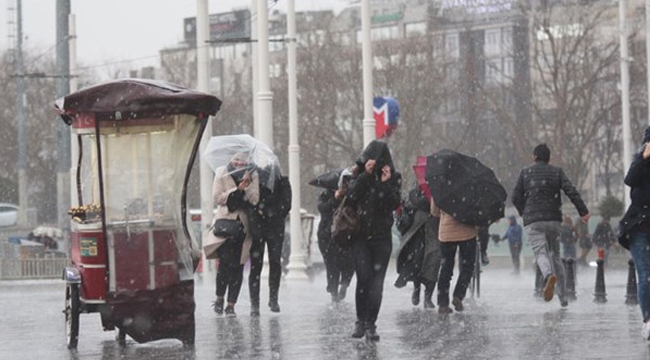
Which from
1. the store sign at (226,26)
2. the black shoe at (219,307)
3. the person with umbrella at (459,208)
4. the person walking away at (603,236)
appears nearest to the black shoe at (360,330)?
the person with umbrella at (459,208)

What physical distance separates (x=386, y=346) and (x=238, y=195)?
16.5ft

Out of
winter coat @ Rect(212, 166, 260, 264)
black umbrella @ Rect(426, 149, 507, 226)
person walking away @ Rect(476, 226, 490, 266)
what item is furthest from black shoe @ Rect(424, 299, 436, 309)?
person walking away @ Rect(476, 226, 490, 266)

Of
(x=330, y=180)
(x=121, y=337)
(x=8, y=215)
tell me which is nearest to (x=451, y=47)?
(x=8, y=215)

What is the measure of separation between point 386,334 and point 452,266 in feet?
12.0

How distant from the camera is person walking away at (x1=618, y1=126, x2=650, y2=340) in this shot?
15.1 m

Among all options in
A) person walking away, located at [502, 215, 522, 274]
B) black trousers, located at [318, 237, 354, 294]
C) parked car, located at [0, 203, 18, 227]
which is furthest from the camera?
parked car, located at [0, 203, 18, 227]

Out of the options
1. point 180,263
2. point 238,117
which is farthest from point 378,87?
point 180,263

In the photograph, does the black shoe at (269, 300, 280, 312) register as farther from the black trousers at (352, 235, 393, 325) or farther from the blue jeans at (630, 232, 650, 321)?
the blue jeans at (630, 232, 650, 321)

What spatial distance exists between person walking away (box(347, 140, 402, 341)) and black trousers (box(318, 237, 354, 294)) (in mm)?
7752

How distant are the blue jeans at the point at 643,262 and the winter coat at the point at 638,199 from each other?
62 mm

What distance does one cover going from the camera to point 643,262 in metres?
15.1

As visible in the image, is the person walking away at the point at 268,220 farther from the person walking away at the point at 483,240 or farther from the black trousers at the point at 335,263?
the person walking away at the point at 483,240

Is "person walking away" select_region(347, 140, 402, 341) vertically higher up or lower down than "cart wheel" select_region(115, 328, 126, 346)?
higher up

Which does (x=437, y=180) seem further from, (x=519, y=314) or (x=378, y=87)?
(x=378, y=87)
